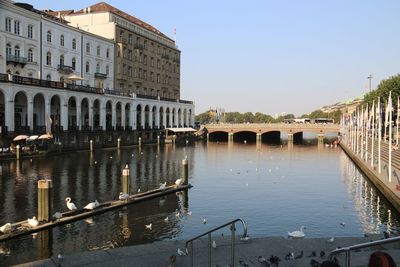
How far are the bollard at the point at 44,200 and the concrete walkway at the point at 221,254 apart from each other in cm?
762

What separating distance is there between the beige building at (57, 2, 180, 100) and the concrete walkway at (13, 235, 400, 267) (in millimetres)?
89163

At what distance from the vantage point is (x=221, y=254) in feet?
51.6

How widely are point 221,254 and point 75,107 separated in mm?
73579

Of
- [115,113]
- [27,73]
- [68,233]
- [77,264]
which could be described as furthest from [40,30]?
[77,264]

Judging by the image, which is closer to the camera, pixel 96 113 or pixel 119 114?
pixel 96 113

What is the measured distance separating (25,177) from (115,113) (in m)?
53.8

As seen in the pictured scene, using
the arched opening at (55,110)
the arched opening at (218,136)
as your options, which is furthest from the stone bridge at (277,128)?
the arched opening at (55,110)

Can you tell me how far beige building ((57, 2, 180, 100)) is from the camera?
336ft

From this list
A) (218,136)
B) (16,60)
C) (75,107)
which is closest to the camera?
(16,60)

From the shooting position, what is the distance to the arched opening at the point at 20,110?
70.3 meters

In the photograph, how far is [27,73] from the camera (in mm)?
74312

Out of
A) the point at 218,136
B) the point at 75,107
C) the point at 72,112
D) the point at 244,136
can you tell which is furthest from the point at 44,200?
the point at 244,136

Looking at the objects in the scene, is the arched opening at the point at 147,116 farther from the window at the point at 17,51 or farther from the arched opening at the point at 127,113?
the window at the point at 17,51

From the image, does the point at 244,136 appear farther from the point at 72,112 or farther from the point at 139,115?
the point at 72,112
